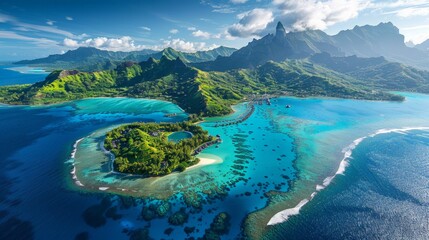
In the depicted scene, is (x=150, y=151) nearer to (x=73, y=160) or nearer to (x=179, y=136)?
(x=179, y=136)

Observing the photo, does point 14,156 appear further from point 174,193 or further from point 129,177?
point 174,193

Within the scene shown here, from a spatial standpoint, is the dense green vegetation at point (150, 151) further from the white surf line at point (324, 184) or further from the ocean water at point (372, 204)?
the ocean water at point (372, 204)

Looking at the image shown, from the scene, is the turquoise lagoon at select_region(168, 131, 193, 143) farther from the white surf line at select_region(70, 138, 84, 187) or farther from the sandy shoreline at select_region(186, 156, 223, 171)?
the white surf line at select_region(70, 138, 84, 187)

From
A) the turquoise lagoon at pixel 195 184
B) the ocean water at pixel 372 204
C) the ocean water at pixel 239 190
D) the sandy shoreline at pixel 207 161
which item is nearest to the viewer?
the ocean water at pixel 372 204

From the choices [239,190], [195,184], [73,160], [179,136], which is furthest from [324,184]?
[73,160]

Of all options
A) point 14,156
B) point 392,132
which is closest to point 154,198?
point 14,156

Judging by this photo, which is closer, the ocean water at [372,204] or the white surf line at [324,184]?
the ocean water at [372,204]

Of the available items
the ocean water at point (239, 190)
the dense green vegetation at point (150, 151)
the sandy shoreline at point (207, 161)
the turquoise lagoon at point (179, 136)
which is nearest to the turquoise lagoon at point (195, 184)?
the ocean water at point (239, 190)

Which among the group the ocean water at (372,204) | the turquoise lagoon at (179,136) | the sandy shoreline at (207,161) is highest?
the turquoise lagoon at (179,136)
